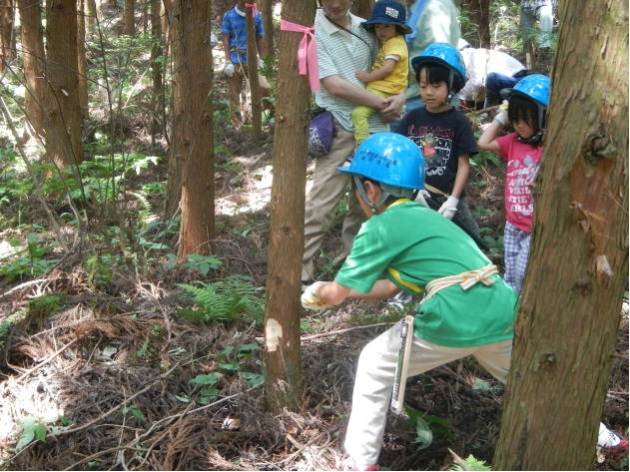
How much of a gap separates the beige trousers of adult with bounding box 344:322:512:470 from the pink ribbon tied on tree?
1.29 meters

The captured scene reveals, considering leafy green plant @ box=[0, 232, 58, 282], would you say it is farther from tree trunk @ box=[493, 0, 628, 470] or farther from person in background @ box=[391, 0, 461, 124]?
tree trunk @ box=[493, 0, 628, 470]

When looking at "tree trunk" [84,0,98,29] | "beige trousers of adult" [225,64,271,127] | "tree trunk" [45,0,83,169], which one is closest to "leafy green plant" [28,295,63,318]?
"tree trunk" [84,0,98,29]

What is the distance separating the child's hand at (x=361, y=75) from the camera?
5371 mm

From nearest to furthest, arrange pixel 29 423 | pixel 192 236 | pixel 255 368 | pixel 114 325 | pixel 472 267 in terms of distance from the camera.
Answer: pixel 472 267 → pixel 29 423 → pixel 255 368 → pixel 114 325 → pixel 192 236

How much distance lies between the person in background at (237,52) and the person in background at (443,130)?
5.97 meters

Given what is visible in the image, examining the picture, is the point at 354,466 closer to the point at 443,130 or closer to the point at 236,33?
the point at 443,130

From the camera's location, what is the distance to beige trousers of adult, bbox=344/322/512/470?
3275 millimetres

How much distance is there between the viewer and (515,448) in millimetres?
2359

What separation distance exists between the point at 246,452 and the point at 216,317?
1421mm

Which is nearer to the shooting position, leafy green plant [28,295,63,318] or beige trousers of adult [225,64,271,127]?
leafy green plant [28,295,63,318]

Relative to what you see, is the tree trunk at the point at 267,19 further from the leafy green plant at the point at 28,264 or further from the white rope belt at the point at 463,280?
the white rope belt at the point at 463,280

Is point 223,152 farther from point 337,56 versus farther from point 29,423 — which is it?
point 29,423

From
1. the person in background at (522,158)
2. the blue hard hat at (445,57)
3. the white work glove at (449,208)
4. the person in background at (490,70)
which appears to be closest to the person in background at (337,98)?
the blue hard hat at (445,57)

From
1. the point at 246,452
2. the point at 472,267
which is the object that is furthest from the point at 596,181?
the point at 246,452
